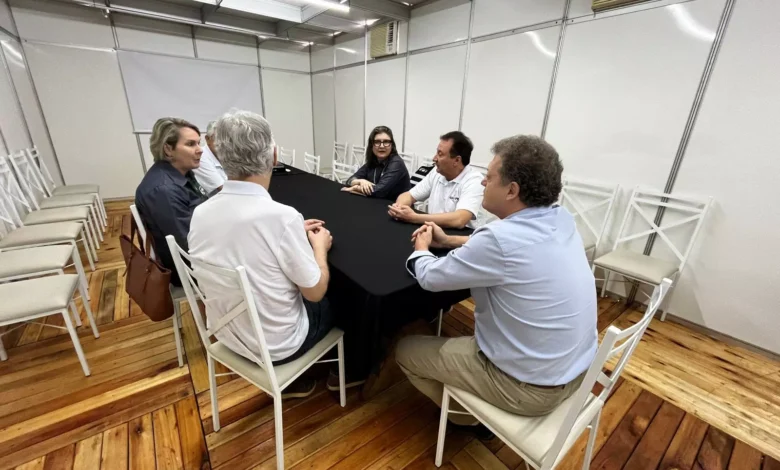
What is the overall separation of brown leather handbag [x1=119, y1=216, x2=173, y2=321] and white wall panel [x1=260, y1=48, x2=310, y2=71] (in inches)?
216

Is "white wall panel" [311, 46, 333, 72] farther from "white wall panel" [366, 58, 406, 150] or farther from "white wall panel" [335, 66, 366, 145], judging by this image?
"white wall panel" [366, 58, 406, 150]

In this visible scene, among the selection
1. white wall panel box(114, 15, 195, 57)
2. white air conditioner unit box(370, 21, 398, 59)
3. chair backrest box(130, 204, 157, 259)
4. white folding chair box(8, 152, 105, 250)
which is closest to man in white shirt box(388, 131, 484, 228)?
chair backrest box(130, 204, 157, 259)

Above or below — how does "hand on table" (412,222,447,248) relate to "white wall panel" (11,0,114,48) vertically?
below

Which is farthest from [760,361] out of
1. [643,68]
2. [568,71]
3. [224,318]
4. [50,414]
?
[50,414]

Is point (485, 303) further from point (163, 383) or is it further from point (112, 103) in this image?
point (112, 103)

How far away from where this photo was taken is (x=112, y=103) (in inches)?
186

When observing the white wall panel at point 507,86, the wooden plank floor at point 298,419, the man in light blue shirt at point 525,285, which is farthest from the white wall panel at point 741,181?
the man in light blue shirt at point 525,285

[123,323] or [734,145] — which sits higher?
[734,145]

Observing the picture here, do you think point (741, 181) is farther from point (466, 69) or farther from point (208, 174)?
point (208, 174)

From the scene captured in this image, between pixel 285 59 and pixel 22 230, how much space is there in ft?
16.4

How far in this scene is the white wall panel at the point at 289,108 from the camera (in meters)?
6.06

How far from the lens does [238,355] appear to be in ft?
4.20

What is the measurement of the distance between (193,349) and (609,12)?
3.78m

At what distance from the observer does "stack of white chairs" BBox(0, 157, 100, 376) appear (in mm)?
1550
